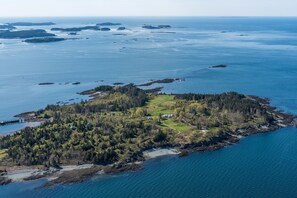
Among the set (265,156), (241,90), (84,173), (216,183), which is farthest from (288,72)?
(84,173)

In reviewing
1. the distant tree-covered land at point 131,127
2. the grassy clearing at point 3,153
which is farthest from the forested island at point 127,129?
the grassy clearing at point 3,153

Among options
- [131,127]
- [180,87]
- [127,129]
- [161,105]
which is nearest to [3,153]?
[127,129]

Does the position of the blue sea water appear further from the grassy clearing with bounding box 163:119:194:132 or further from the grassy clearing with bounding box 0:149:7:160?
the grassy clearing with bounding box 0:149:7:160

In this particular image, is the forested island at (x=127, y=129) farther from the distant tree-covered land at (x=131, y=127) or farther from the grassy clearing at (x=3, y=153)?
the grassy clearing at (x=3, y=153)

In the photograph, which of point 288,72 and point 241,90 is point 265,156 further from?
point 288,72

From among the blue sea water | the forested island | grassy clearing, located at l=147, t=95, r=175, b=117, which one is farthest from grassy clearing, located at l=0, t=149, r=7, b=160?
grassy clearing, located at l=147, t=95, r=175, b=117

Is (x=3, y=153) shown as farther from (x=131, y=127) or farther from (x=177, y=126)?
(x=177, y=126)

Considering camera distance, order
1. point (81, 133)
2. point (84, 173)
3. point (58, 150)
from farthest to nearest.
→ 1. point (81, 133)
2. point (58, 150)
3. point (84, 173)
